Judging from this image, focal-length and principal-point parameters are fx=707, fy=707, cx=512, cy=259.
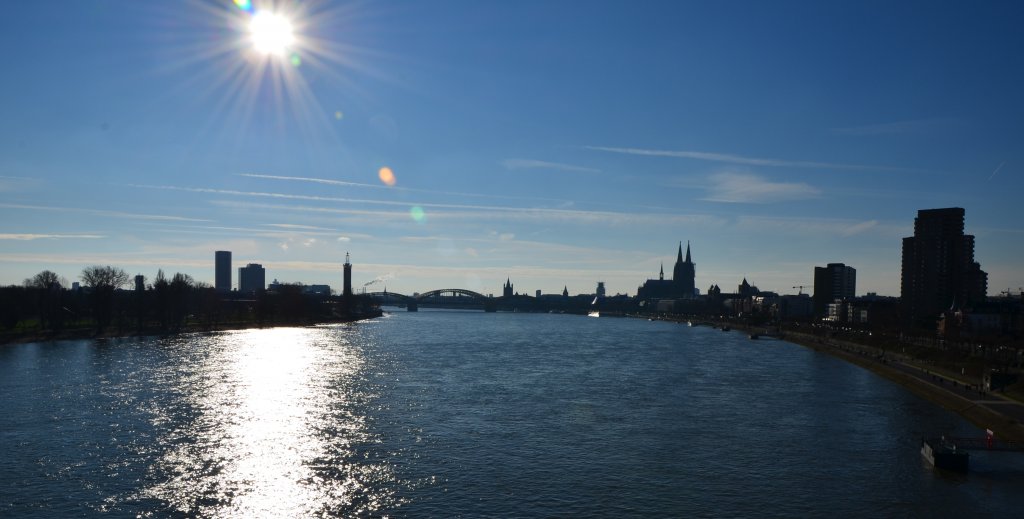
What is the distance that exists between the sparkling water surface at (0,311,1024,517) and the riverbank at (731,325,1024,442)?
1618mm

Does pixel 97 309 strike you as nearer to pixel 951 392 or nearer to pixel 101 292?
pixel 101 292

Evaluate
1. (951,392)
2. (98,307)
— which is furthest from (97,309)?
(951,392)

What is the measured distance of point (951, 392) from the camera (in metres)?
55.9

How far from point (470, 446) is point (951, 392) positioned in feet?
135

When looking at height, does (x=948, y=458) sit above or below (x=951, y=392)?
below

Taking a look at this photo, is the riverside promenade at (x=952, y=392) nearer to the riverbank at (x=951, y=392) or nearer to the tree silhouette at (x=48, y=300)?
the riverbank at (x=951, y=392)

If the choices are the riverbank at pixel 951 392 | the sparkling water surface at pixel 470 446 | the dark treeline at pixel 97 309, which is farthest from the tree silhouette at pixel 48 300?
the riverbank at pixel 951 392

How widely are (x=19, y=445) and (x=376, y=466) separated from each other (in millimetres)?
19286

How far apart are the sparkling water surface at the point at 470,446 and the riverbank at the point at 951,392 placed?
5.31 feet

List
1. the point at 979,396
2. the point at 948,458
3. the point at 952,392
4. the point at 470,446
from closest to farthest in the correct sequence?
the point at 948,458, the point at 470,446, the point at 979,396, the point at 952,392

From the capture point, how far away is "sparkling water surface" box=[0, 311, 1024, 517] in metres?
29.0

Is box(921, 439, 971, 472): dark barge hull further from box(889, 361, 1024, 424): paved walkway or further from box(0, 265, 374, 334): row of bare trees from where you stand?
box(0, 265, 374, 334): row of bare trees

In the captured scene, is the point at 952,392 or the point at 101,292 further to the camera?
the point at 101,292

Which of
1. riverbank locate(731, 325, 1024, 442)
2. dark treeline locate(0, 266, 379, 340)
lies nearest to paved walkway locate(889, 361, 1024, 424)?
riverbank locate(731, 325, 1024, 442)
